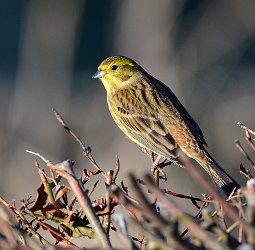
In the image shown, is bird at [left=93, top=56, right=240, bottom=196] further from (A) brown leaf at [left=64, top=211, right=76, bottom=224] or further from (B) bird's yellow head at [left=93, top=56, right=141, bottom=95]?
(A) brown leaf at [left=64, top=211, right=76, bottom=224]

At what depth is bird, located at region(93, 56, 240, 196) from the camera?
4.59m

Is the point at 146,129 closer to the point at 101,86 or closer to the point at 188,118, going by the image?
the point at 188,118

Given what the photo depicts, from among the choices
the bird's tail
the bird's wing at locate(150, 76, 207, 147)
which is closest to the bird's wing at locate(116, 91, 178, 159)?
the bird's wing at locate(150, 76, 207, 147)

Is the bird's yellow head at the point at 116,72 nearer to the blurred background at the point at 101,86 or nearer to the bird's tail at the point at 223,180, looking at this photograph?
the bird's tail at the point at 223,180

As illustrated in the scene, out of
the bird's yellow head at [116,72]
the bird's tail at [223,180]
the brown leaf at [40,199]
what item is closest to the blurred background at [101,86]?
the bird's yellow head at [116,72]

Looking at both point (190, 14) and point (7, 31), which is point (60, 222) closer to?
point (190, 14)

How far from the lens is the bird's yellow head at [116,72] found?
5.54 meters

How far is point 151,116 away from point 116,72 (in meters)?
0.61

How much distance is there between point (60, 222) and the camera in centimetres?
219

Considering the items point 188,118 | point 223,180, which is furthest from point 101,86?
point 223,180

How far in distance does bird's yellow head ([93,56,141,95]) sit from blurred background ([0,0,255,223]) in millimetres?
2553

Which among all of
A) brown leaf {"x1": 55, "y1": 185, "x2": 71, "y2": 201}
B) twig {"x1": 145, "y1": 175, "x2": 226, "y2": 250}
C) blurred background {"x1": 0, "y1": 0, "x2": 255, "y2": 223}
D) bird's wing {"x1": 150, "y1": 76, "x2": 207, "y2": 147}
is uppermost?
blurred background {"x1": 0, "y1": 0, "x2": 255, "y2": 223}

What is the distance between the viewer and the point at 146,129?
4996mm

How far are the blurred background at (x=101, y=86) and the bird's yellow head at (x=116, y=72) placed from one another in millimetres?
2553
